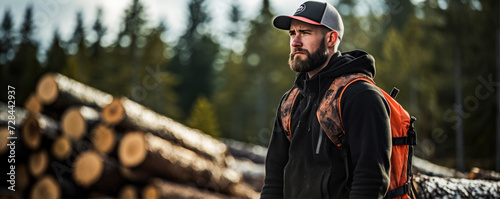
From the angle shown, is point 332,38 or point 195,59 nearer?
point 332,38

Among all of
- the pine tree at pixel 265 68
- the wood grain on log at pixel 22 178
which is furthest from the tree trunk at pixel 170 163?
the pine tree at pixel 265 68

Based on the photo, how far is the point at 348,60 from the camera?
2486 mm

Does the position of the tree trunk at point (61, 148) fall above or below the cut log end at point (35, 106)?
below

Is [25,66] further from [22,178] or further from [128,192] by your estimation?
[128,192]

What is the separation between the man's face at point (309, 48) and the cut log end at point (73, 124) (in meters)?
6.04

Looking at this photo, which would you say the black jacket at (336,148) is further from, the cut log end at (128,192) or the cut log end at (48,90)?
the cut log end at (48,90)

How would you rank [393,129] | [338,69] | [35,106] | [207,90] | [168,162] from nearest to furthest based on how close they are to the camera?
1. [393,129]
2. [338,69]
3. [168,162]
4. [35,106]
5. [207,90]

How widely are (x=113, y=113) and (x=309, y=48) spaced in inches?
225

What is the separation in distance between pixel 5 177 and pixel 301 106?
7.97 m

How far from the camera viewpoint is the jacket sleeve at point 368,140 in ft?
7.01

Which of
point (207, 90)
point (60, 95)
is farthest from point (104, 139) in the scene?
point (207, 90)

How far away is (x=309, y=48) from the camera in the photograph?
251 centimetres

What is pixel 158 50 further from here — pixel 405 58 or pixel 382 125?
pixel 382 125

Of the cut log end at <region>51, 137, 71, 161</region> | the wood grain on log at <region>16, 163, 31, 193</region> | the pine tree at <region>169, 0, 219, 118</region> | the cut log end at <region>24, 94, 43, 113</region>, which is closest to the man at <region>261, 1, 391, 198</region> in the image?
the cut log end at <region>51, 137, 71, 161</region>
